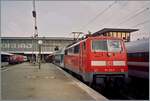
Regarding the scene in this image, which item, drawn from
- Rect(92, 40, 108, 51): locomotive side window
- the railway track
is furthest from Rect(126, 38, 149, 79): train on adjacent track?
Rect(92, 40, 108, 51): locomotive side window

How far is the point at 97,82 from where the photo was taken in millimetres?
17125

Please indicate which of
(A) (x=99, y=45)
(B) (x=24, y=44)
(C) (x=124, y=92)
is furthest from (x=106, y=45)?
(B) (x=24, y=44)

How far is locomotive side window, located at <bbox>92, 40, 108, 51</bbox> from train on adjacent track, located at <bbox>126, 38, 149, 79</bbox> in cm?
219

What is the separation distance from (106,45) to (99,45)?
37 centimetres

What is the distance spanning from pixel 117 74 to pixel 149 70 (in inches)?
64.8

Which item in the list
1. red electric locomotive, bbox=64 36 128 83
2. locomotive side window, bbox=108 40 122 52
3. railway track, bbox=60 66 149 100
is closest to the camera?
railway track, bbox=60 66 149 100

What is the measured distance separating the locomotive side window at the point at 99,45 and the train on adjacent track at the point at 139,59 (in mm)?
2191

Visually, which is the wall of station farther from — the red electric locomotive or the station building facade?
the red electric locomotive

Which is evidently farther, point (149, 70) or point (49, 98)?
point (149, 70)

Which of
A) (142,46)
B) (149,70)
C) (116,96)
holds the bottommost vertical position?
(116,96)

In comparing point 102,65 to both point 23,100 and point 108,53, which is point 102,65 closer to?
point 108,53

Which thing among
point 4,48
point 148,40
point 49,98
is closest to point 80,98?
point 49,98

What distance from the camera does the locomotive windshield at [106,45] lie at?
17.5 m

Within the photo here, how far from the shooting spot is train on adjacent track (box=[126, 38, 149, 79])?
17513mm
